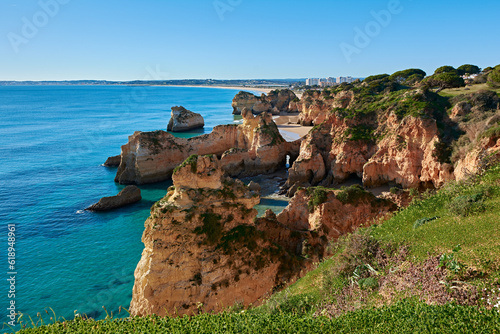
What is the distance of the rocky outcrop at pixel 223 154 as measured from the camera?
1785 inches

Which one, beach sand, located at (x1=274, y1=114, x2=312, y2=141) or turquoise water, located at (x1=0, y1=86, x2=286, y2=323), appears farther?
beach sand, located at (x1=274, y1=114, x2=312, y2=141)

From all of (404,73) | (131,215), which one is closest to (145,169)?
(131,215)

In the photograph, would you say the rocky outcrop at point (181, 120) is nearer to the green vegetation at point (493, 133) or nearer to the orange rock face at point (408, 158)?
the orange rock face at point (408, 158)

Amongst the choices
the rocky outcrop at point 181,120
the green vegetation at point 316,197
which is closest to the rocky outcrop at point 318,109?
the rocky outcrop at point 181,120

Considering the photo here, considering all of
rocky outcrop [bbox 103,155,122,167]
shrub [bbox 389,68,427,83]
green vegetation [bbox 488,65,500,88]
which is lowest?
rocky outcrop [bbox 103,155,122,167]

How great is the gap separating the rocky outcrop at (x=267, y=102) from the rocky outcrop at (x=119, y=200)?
7820cm

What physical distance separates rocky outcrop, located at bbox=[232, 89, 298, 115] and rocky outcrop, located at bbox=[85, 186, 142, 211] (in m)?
78.2

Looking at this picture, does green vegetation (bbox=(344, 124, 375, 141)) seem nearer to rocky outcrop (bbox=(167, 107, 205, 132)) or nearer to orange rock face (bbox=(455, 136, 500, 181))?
orange rock face (bbox=(455, 136, 500, 181))

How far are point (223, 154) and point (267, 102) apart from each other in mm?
71969

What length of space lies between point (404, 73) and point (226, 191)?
90883 millimetres

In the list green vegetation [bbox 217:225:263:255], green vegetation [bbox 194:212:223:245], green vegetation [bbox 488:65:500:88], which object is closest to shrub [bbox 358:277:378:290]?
green vegetation [bbox 217:225:263:255]

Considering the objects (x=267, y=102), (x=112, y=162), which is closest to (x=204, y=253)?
(x=112, y=162)

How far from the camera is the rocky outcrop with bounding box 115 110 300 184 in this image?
45.3 metres

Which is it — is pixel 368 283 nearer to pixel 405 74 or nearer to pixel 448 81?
pixel 448 81
